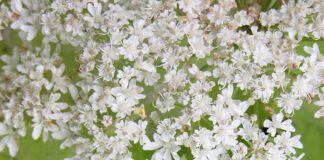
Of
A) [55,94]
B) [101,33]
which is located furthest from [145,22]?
[55,94]

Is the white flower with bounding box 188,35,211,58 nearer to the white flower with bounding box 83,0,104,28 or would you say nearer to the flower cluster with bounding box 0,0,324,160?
the flower cluster with bounding box 0,0,324,160

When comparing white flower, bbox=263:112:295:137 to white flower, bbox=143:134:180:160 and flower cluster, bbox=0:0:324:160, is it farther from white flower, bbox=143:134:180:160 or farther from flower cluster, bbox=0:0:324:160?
white flower, bbox=143:134:180:160

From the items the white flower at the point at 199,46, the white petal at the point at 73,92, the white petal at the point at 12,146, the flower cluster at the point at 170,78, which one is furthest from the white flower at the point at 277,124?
the white petal at the point at 12,146

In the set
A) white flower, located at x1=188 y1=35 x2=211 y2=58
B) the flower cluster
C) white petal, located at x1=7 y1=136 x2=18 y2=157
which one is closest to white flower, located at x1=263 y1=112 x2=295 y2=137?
the flower cluster

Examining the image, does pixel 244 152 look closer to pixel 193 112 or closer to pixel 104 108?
pixel 193 112

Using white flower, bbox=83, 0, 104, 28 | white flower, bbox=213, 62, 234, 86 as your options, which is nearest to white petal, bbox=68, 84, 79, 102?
white flower, bbox=83, 0, 104, 28

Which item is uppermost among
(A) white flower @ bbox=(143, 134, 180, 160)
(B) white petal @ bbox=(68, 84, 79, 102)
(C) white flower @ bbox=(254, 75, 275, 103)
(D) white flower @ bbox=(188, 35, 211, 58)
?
(D) white flower @ bbox=(188, 35, 211, 58)

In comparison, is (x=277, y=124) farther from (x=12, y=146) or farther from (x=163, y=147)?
(x=12, y=146)

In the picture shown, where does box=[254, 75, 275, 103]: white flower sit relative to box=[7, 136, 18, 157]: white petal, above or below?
above

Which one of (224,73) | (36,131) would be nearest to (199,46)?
(224,73)
